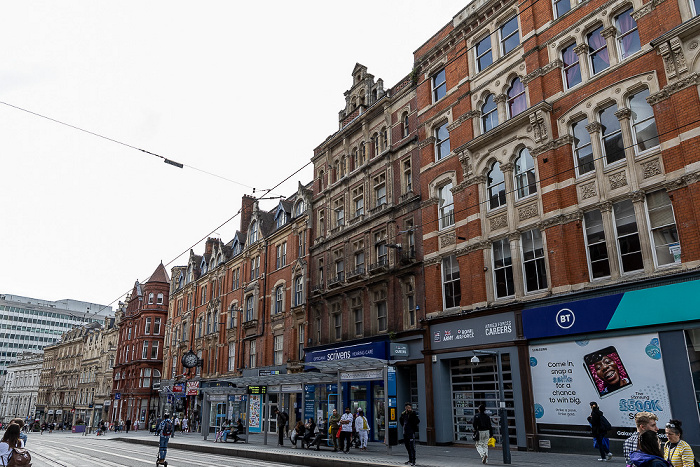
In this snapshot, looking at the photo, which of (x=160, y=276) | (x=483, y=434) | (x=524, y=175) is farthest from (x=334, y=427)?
(x=160, y=276)

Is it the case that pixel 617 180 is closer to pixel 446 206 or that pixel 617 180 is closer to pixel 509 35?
pixel 446 206

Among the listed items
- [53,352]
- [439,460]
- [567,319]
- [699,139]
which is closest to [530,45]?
[699,139]

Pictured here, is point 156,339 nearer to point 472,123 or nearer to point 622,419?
point 472,123

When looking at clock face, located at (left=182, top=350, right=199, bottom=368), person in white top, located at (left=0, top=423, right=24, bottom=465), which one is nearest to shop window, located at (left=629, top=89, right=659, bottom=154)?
person in white top, located at (left=0, top=423, right=24, bottom=465)

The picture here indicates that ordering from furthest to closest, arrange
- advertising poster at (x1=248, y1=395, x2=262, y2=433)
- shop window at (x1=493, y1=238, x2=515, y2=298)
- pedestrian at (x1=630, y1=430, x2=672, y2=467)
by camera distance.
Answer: advertising poster at (x1=248, y1=395, x2=262, y2=433)
shop window at (x1=493, y1=238, x2=515, y2=298)
pedestrian at (x1=630, y1=430, x2=672, y2=467)

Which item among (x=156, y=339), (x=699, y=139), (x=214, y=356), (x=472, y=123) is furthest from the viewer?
(x=156, y=339)

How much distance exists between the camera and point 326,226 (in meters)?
35.8

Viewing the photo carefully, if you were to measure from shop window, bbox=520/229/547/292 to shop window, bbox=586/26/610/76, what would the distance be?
21.5 ft

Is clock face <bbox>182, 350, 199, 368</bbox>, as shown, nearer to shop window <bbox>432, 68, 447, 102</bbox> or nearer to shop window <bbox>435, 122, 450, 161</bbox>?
shop window <bbox>435, 122, 450, 161</bbox>

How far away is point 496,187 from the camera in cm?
2284

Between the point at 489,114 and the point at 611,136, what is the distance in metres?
6.56

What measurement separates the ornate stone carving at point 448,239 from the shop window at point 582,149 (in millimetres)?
6728

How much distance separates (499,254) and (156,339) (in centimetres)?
5763

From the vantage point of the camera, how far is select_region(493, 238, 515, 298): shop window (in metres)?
21.4
